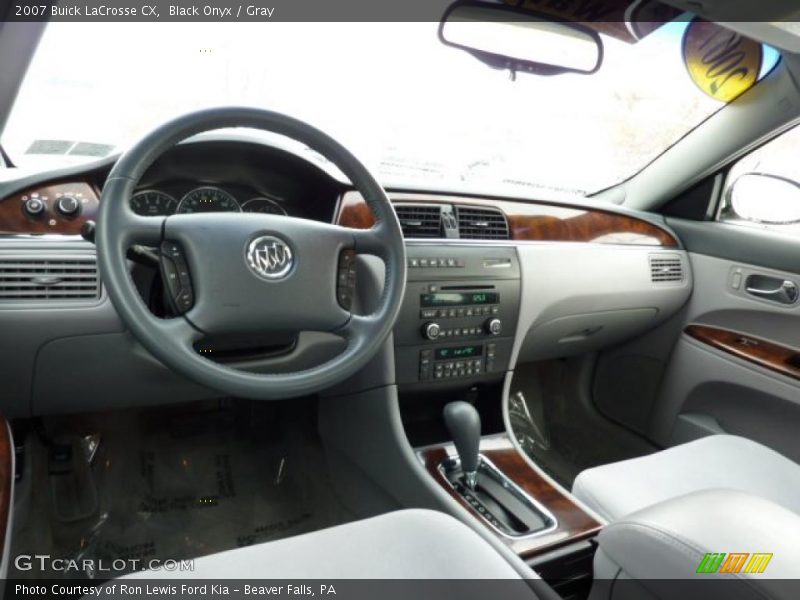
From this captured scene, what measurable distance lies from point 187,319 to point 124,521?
97 cm

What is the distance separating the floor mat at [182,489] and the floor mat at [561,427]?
863 millimetres

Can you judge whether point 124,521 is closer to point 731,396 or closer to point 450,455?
point 450,455

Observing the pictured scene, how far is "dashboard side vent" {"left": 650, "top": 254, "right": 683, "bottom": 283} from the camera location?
2.26 m

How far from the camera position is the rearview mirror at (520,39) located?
69.0 inches

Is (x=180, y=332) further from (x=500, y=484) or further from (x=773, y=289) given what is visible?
(x=773, y=289)

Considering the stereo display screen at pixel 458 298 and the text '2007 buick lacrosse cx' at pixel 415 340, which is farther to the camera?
the stereo display screen at pixel 458 298

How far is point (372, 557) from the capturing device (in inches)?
36.4

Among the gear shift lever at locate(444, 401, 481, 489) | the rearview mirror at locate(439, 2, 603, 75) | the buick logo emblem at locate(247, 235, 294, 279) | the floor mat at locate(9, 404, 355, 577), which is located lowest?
the floor mat at locate(9, 404, 355, 577)

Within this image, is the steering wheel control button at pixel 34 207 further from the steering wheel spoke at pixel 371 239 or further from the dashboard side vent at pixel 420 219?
the dashboard side vent at pixel 420 219

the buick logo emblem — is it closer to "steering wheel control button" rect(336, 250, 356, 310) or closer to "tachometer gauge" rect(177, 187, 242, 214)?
"steering wheel control button" rect(336, 250, 356, 310)

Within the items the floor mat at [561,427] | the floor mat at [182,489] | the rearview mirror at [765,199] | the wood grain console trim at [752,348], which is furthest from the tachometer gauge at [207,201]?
the rearview mirror at [765,199]

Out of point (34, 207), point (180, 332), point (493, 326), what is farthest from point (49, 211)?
point (493, 326)

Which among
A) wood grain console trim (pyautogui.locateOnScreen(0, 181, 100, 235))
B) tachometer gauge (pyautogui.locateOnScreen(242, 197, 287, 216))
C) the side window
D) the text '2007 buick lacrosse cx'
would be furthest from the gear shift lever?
the side window

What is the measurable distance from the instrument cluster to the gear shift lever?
75 centimetres
